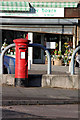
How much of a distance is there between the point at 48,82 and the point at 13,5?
1091cm

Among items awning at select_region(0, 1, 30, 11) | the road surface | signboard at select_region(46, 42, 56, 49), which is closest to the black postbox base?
the road surface

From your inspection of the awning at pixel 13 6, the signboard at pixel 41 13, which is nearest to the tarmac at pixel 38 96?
the awning at pixel 13 6

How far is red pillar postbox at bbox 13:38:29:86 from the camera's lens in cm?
1145

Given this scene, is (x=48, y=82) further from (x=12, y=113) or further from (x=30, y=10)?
(x=30, y=10)

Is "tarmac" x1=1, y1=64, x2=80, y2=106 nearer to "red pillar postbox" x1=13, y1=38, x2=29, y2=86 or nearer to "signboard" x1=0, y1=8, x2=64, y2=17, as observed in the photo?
"red pillar postbox" x1=13, y1=38, x2=29, y2=86

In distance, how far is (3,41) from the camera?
22797 millimetres

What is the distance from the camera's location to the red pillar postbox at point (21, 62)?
11453 millimetres

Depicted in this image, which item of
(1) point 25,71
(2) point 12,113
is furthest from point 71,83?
(2) point 12,113

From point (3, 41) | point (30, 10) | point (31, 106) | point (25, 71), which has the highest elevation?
point (30, 10)

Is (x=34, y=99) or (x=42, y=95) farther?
(x=42, y=95)

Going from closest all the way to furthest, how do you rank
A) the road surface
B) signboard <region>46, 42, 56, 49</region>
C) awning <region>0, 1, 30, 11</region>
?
the road surface → awning <region>0, 1, 30, 11</region> → signboard <region>46, 42, 56, 49</region>

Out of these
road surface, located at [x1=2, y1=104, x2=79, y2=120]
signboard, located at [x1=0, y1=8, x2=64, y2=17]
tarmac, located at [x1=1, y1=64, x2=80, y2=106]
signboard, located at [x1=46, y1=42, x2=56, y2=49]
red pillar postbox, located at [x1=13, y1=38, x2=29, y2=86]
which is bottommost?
road surface, located at [x1=2, y1=104, x2=79, y2=120]

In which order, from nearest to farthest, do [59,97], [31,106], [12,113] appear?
[12,113]
[31,106]
[59,97]

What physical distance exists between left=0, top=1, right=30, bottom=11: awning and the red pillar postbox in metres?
10.1
